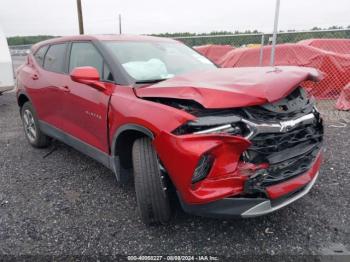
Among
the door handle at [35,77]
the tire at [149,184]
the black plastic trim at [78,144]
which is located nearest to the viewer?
the tire at [149,184]

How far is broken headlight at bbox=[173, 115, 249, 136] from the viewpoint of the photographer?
6.95 ft

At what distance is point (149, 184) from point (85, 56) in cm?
183

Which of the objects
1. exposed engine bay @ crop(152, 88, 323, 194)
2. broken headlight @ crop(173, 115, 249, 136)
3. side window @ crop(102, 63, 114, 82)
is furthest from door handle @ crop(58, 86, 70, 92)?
broken headlight @ crop(173, 115, 249, 136)

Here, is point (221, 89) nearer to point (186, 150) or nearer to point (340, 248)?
point (186, 150)

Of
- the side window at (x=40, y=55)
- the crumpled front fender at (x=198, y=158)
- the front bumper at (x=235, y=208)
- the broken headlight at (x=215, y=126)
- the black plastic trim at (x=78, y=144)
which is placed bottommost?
the black plastic trim at (x=78, y=144)

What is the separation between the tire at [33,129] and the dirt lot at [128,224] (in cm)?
85

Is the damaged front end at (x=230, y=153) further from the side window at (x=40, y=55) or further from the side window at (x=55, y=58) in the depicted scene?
the side window at (x=40, y=55)

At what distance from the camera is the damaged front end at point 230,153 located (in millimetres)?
2062

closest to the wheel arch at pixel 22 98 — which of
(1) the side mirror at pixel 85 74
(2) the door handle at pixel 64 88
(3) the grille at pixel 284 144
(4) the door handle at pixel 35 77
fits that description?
(4) the door handle at pixel 35 77

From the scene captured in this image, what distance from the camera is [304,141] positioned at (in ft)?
8.11

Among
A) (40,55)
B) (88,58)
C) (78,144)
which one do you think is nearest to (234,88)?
(88,58)

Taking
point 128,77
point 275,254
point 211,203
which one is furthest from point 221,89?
point 275,254

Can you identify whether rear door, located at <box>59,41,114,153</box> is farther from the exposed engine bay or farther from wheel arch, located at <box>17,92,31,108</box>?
wheel arch, located at <box>17,92,31,108</box>

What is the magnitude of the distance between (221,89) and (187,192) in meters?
0.76
